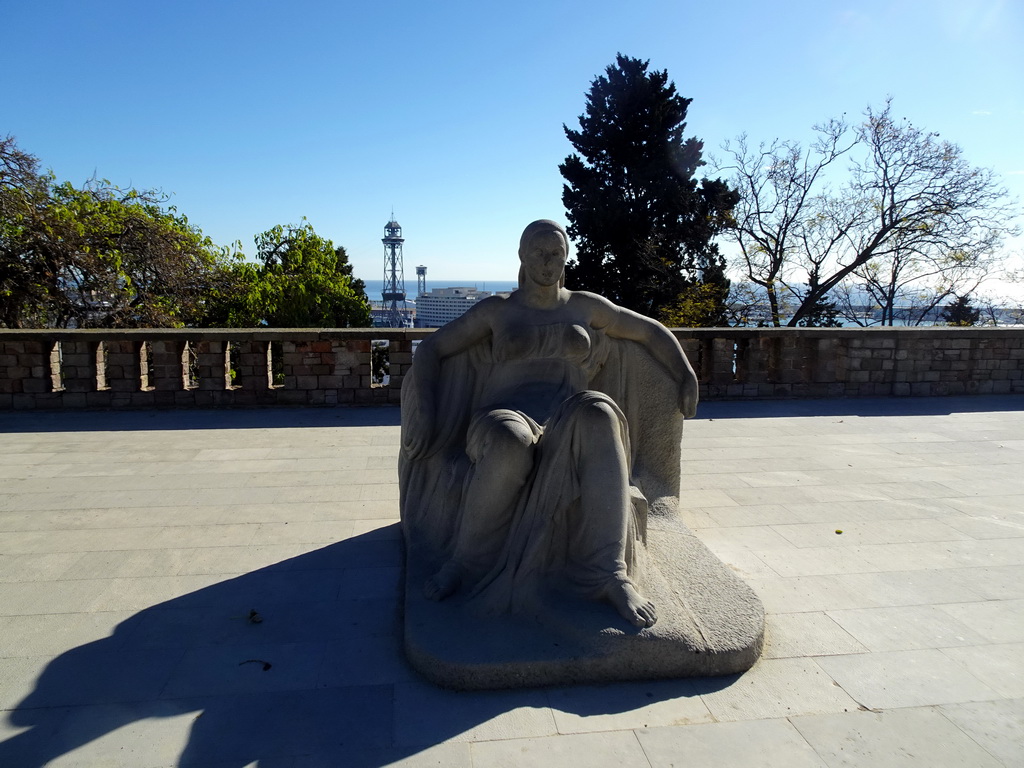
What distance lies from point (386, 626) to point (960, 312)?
1942 centimetres

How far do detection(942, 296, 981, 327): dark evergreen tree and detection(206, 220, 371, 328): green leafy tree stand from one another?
16373mm

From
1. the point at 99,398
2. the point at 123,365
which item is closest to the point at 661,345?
the point at 123,365

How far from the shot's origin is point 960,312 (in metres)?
17.9

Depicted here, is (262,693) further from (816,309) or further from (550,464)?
(816,309)

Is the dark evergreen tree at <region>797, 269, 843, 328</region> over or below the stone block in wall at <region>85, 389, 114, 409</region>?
over

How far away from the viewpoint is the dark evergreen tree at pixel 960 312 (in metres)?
17.3

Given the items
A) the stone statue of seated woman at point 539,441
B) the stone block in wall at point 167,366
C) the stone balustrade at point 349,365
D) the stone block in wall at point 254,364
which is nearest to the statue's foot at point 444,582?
the stone statue of seated woman at point 539,441

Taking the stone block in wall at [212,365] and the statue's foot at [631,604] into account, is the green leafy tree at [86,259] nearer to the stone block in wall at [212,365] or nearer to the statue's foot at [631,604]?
the stone block in wall at [212,365]

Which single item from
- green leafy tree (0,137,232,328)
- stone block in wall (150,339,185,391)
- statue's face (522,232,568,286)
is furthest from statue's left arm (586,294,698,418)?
green leafy tree (0,137,232,328)

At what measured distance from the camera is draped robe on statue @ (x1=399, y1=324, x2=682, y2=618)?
2617 mm

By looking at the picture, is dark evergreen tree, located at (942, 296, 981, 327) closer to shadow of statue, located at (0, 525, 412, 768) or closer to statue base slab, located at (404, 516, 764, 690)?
statue base slab, located at (404, 516, 764, 690)

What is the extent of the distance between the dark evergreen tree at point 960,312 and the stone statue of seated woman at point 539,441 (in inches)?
676

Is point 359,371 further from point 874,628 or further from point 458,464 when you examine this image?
point 874,628

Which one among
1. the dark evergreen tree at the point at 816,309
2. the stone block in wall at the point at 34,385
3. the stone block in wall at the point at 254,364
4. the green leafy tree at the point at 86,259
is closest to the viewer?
the stone block in wall at the point at 34,385
